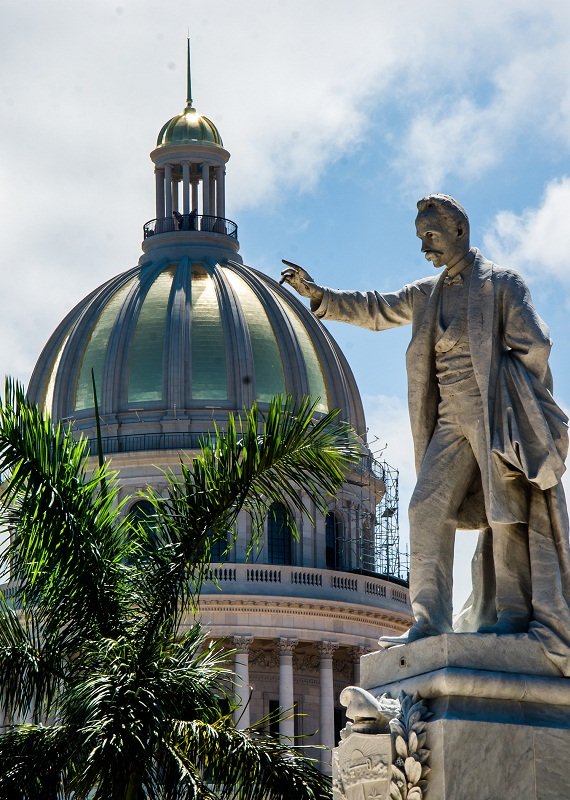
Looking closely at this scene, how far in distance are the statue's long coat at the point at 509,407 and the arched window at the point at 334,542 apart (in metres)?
74.6

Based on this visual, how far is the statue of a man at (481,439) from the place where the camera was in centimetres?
1130

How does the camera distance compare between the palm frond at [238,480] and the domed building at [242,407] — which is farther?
the domed building at [242,407]

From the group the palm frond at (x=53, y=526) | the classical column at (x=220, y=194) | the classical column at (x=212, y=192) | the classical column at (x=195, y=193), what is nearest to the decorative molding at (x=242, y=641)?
the classical column at (x=220, y=194)

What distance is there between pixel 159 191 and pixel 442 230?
83.4m

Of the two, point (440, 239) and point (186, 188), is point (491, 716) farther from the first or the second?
point (186, 188)

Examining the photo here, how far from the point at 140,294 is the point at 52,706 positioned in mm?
72002

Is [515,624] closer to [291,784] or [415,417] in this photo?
[415,417]

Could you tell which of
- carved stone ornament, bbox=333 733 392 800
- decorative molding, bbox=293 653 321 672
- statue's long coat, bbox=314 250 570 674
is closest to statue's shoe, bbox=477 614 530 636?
statue's long coat, bbox=314 250 570 674

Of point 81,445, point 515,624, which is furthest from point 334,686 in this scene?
point 515,624

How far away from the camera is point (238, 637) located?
81812 millimetres

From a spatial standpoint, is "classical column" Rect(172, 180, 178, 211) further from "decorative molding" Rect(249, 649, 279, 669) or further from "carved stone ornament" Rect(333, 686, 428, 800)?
"carved stone ornament" Rect(333, 686, 428, 800)

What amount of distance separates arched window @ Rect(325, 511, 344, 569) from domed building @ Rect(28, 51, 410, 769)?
2.9 inches

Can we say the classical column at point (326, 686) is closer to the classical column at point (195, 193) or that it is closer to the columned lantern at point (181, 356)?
the columned lantern at point (181, 356)

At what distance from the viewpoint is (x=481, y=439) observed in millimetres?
11438
